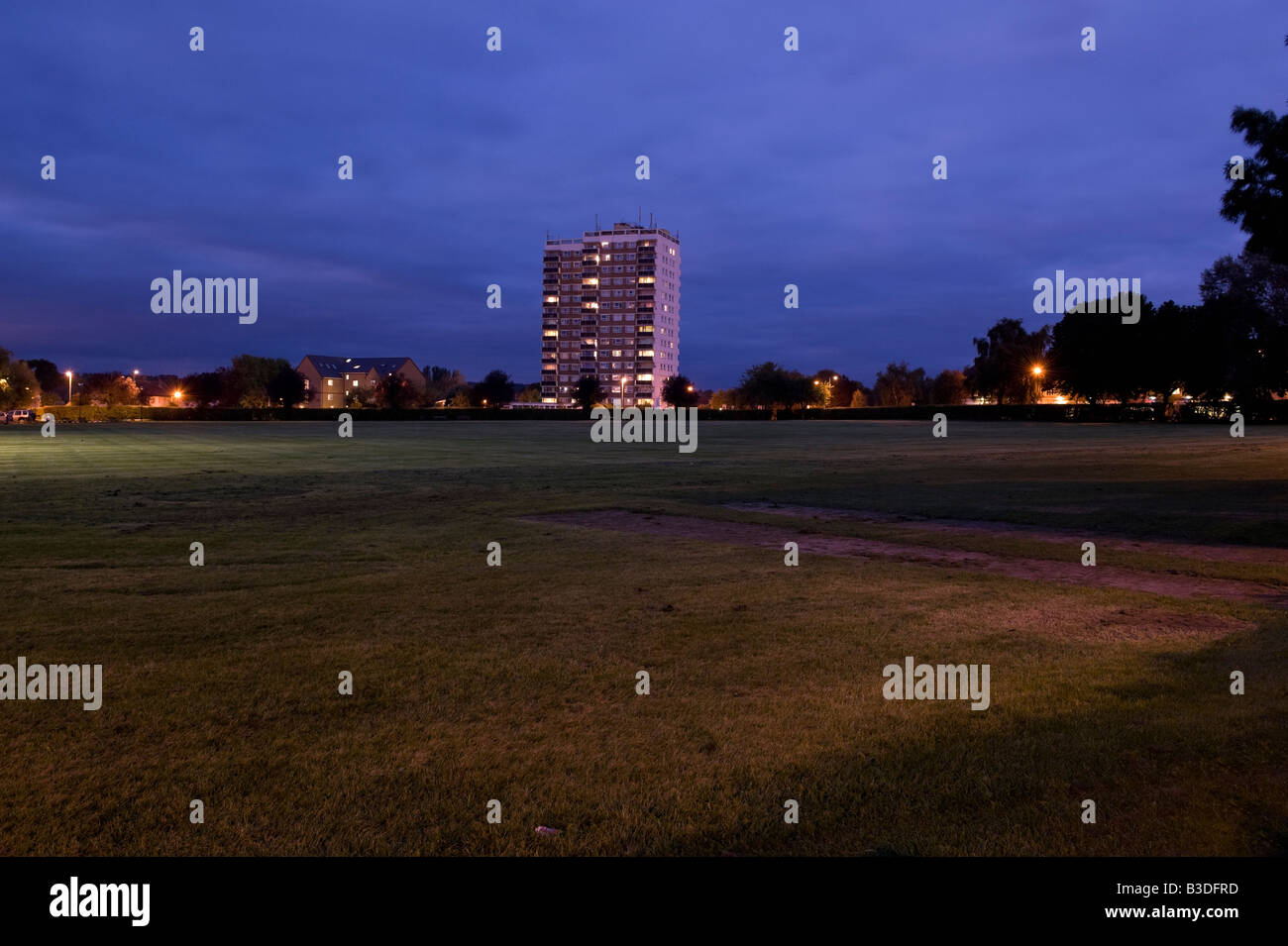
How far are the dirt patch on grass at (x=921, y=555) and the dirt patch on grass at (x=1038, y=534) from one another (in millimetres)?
1858

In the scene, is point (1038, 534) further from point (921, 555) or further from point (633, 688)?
point (633, 688)

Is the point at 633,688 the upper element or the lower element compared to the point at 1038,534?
lower

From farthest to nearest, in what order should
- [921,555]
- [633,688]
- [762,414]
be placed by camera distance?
[762,414], [921,555], [633,688]

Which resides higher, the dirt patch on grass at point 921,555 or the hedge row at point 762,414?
the hedge row at point 762,414

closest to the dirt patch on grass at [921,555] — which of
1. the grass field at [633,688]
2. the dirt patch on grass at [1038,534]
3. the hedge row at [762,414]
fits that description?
the grass field at [633,688]

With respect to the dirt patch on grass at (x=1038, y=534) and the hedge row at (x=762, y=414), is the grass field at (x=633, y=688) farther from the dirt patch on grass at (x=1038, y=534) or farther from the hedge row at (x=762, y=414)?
the hedge row at (x=762, y=414)

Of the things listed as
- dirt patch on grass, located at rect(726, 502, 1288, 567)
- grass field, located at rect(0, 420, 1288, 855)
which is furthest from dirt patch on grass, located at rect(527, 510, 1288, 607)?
dirt patch on grass, located at rect(726, 502, 1288, 567)

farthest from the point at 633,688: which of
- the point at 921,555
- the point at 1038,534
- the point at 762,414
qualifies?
the point at 762,414

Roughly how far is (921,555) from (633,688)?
7595 mm

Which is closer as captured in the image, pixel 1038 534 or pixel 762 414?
pixel 1038 534

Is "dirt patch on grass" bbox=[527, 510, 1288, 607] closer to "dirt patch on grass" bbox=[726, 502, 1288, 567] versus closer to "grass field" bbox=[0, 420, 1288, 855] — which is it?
"grass field" bbox=[0, 420, 1288, 855]

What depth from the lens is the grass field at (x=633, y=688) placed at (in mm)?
4293

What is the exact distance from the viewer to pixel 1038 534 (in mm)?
14570

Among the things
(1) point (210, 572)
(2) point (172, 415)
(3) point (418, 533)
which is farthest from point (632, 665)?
(2) point (172, 415)
